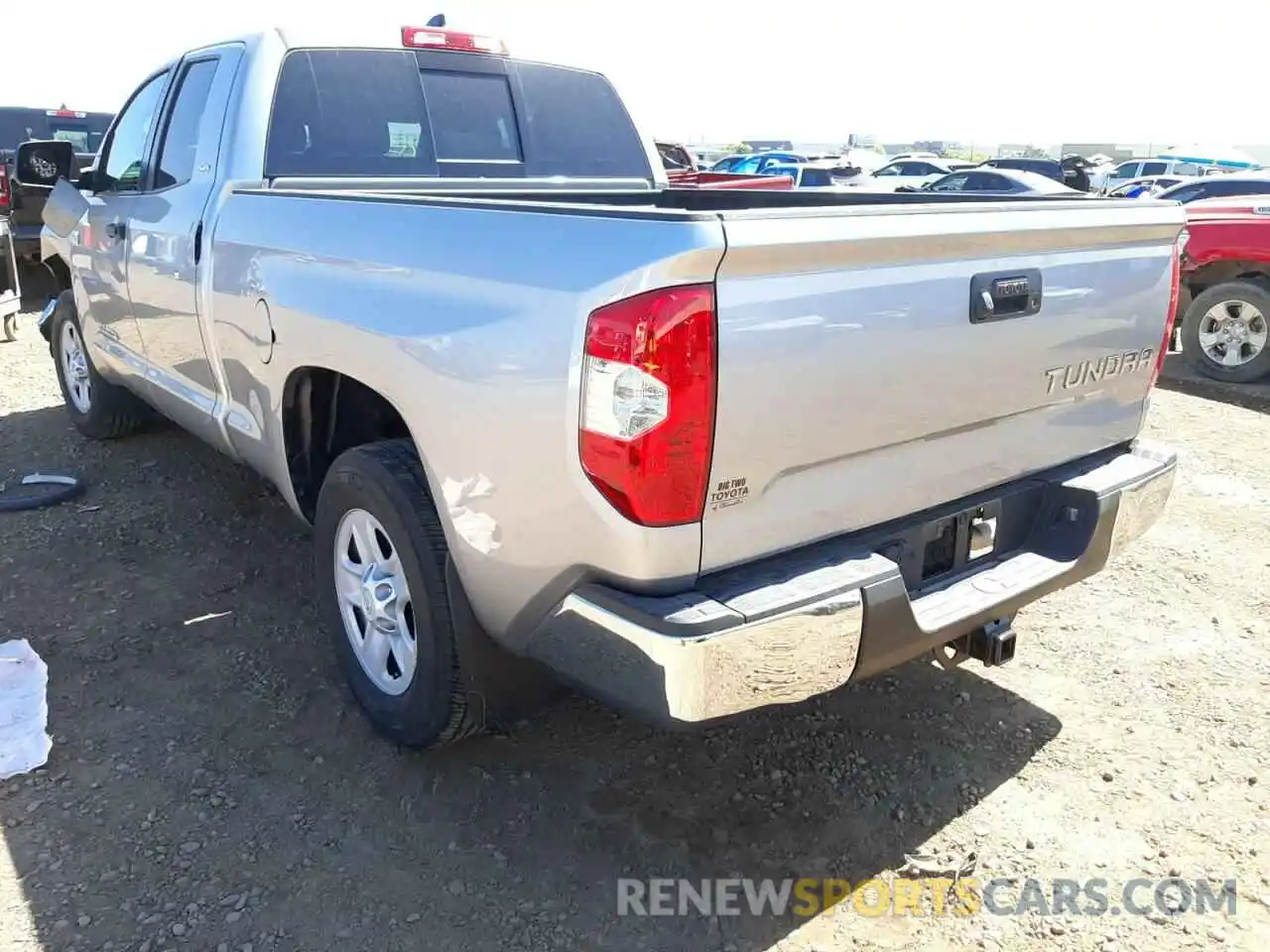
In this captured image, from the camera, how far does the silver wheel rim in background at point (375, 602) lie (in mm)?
2963

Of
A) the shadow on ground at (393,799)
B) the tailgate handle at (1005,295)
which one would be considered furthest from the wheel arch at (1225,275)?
the tailgate handle at (1005,295)

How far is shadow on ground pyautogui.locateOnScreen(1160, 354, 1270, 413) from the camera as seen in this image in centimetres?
784

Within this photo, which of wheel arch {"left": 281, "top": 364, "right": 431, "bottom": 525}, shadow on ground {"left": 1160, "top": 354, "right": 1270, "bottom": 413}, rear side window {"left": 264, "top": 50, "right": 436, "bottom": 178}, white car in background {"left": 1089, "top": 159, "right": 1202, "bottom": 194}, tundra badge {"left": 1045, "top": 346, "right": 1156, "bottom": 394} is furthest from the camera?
white car in background {"left": 1089, "top": 159, "right": 1202, "bottom": 194}

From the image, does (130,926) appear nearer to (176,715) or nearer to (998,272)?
(176,715)

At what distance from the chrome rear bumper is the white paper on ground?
1672 mm

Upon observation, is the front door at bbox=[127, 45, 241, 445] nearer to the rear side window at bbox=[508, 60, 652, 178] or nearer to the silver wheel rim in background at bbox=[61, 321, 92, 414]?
the rear side window at bbox=[508, 60, 652, 178]

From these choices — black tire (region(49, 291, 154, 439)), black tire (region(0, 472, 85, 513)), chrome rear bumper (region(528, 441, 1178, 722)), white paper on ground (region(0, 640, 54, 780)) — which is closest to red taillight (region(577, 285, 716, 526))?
chrome rear bumper (region(528, 441, 1178, 722))

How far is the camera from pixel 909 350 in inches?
94.2

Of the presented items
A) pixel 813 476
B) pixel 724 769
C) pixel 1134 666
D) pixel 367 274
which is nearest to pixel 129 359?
pixel 367 274

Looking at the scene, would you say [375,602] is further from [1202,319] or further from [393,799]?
[1202,319]

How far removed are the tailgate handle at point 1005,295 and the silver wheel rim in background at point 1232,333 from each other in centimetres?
671

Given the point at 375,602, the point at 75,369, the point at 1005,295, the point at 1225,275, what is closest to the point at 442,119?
the point at 375,602

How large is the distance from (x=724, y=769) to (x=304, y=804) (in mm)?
1178

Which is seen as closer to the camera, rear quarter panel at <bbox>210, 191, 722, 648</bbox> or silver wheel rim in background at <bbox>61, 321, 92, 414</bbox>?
rear quarter panel at <bbox>210, 191, 722, 648</bbox>
